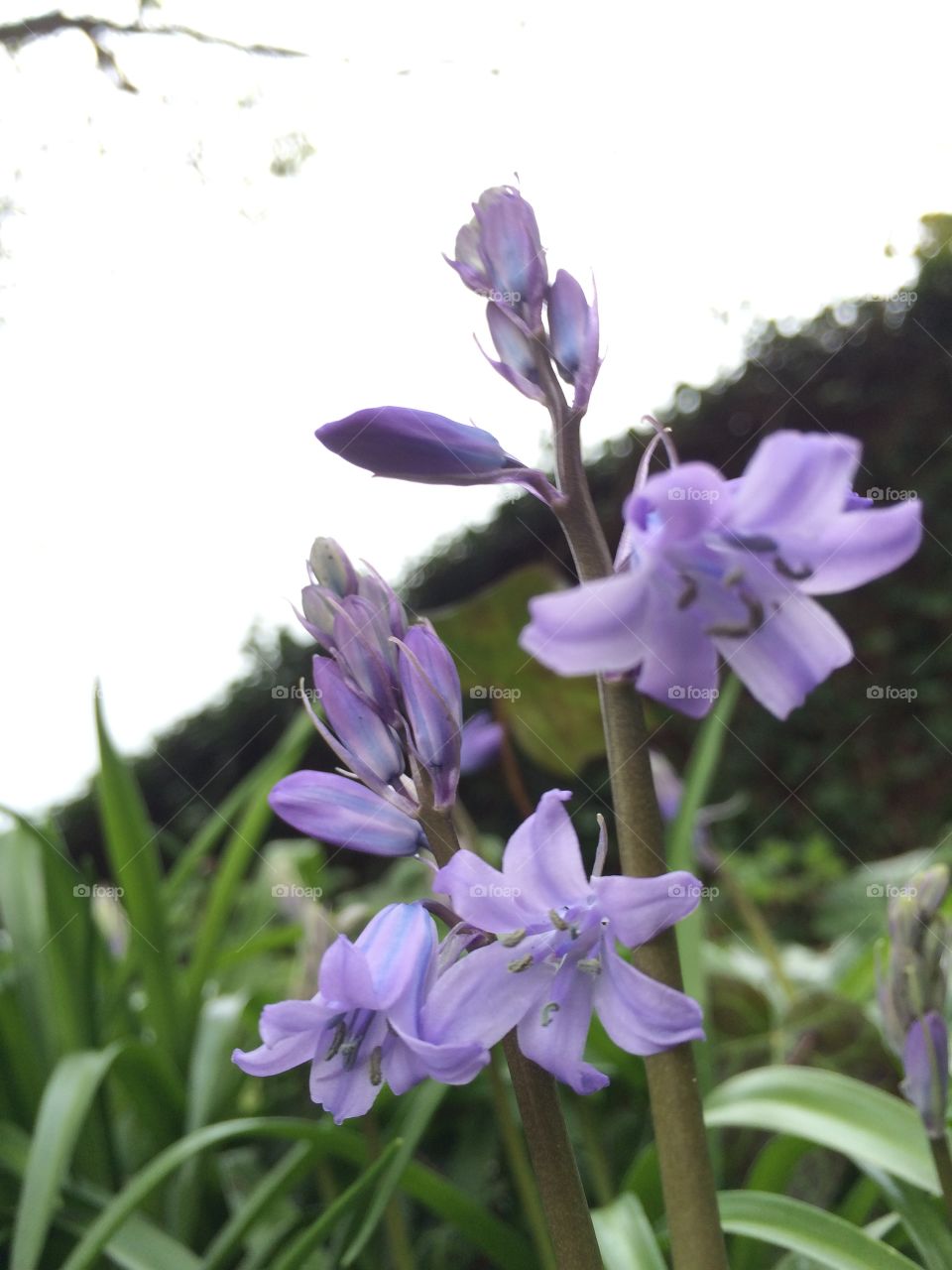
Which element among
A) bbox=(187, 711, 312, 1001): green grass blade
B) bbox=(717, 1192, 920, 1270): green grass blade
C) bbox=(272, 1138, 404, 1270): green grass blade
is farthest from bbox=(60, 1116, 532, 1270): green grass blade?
bbox=(187, 711, 312, 1001): green grass blade

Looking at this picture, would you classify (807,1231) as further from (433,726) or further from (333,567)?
(333,567)

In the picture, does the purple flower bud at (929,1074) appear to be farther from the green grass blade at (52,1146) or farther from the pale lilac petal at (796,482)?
the green grass blade at (52,1146)

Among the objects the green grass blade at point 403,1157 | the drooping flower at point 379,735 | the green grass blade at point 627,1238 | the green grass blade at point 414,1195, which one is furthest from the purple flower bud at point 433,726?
the green grass blade at point 414,1195

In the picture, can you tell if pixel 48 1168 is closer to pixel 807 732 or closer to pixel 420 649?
pixel 420 649

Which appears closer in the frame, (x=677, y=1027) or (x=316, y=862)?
(x=677, y=1027)

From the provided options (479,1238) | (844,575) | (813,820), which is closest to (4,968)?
(479,1238)

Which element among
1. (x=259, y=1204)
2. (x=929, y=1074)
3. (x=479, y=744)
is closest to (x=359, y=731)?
(x=929, y=1074)
